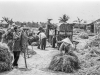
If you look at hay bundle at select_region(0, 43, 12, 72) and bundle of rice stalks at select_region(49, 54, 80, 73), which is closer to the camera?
hay bundle at select_region(0, 43, 12, 72)

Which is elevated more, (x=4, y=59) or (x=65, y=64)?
(x=4, y=59)

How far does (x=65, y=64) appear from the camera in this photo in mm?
6164

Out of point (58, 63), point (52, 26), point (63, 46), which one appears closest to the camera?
point (58, 63)

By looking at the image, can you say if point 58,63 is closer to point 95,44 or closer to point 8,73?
point 8,73

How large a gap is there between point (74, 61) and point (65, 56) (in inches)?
15.3

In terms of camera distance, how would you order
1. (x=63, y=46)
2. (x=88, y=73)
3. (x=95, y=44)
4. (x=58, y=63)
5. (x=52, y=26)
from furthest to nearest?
1. (x=52, y=26)
2. (x=95, y=44)
3. (x=63, y=46)
4. (x=58, y=63)
5. (x=88, y=73)

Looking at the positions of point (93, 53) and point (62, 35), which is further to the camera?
point (62, 35)

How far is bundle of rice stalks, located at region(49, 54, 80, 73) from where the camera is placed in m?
6.12

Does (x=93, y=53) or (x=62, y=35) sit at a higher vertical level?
(x=62, y=35)

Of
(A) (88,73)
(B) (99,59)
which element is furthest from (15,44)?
(B) (99,59)

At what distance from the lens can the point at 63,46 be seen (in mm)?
6934

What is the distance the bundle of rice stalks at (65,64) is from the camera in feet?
20.1

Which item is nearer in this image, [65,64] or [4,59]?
[4,59]

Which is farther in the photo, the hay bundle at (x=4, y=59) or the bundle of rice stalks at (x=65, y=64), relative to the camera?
the bundle of rice stalks at (x=65, y=64)
